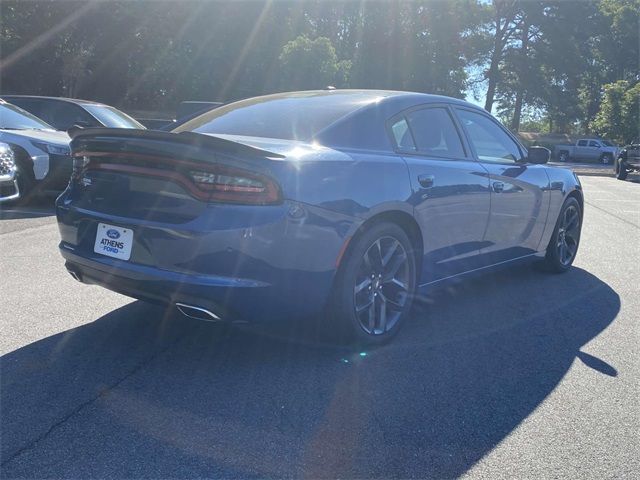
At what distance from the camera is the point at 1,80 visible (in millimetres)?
30188

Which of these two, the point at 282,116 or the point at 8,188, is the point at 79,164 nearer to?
the point at 282,116

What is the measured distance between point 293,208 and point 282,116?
3.87ft

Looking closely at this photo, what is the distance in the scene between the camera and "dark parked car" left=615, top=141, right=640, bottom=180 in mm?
23562

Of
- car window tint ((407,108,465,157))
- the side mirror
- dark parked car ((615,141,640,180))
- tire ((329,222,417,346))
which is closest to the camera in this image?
tire ((329,222,417,346))

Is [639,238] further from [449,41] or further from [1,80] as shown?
[449,41]

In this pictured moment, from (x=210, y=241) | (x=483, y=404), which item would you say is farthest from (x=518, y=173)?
(x=210, y=241)

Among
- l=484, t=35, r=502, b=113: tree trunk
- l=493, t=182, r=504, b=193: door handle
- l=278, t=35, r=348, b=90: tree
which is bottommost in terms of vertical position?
l=493, t=182, r=504, b=193: door handle

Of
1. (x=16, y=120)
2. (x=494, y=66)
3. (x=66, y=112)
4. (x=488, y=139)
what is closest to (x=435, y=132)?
(x=488, y=139)

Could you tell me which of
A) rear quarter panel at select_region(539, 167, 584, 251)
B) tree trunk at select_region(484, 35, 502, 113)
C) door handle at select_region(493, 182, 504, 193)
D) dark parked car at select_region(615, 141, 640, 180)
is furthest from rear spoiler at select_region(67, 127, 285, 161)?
tree trunk at select_region(484, 35, 502, 113)

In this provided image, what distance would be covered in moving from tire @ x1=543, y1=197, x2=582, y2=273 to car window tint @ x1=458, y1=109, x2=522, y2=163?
36.5 inches

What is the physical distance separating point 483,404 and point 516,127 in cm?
5768

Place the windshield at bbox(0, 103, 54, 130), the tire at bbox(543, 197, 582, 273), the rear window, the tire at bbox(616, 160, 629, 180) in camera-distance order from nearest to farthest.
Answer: the rear window, the tire at bbox(543, 197, 582, 273), the windshield at bbox(0, 103, 54, 130), the tire at bbox(616, 160, 629, 180)

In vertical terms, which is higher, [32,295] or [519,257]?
[519,257]

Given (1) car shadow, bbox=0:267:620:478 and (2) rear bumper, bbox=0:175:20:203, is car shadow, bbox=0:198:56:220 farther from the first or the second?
(1) car shadow, bbox=0:267:620:478
